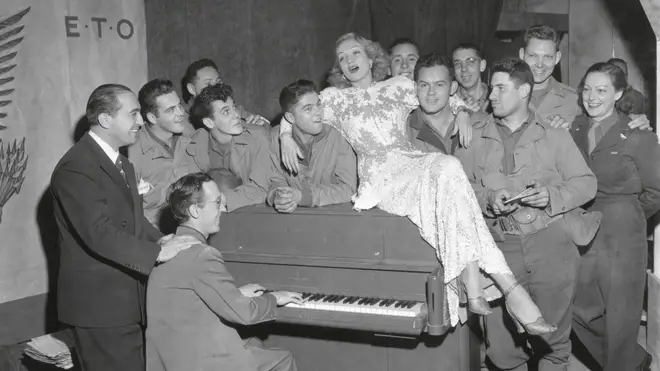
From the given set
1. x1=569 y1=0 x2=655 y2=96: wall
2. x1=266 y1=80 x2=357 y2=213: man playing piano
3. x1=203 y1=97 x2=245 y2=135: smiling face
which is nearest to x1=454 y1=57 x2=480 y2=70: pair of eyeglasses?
x1=266 y1=80 x2=357 y2=213: man playing piano

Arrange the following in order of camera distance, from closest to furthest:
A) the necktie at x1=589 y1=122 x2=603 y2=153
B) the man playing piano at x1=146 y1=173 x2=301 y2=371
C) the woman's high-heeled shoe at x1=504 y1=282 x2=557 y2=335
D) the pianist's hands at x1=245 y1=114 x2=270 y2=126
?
the man playing piano at x1=146 y1=173 x2=301 y2=371, the woman's high-heeled shoe at x1=504 y1=282 x2=557 y2=335, the necktie at x1=589 y1=122 x2=603 y2=153, the pianist's hands at x1=245 y1=114 x2=270 y2=126

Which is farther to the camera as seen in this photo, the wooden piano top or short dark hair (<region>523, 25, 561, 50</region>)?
short dark hair (<region>523, 25, 561, 50</region>)

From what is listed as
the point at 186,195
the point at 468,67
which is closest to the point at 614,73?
the point at 468,67

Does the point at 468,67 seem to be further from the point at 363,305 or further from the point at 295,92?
the point at 363,305

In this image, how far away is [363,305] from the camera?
3.98 meters

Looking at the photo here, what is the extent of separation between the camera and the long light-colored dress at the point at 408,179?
12.9 feet

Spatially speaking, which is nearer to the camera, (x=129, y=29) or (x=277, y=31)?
(x=129, y=29)

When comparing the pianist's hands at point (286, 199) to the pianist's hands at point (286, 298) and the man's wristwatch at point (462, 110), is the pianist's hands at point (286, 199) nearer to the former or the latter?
the pianist's hands at point (286, 298)

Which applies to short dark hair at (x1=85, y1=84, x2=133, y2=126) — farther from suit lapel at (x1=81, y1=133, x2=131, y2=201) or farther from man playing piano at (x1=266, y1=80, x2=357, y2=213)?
man playing piano at (x1=266, y1=80, x2=357, y2=213)

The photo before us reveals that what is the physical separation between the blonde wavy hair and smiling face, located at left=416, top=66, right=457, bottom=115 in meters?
0.63

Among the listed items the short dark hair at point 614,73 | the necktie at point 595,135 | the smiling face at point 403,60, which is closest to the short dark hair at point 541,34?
the short dark hair at point 614,73

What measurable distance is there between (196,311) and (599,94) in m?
2.98

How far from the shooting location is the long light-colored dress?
12.9ft

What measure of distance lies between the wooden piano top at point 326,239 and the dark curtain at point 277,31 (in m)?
2.39
